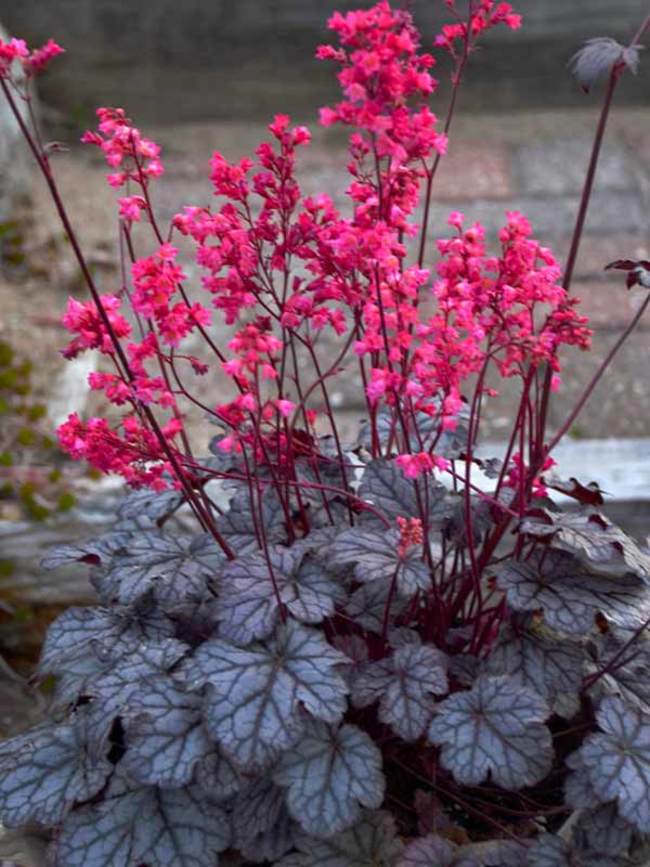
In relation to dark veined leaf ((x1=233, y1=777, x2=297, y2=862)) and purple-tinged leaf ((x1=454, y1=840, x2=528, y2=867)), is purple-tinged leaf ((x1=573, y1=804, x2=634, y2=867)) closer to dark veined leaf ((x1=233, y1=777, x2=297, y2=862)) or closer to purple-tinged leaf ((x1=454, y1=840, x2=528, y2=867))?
purple-tinged leaf ((x1=454, y1=840, x2=528, y2=867))

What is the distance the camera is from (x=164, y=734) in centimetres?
124

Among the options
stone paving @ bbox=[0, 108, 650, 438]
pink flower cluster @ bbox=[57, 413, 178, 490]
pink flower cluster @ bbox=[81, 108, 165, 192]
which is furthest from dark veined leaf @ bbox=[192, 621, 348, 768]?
stone paving @ bbox=[0, 108, 650, 438]

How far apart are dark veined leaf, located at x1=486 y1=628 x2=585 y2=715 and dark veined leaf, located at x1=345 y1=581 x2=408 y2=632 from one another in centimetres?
13

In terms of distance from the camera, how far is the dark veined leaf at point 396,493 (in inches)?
55.3

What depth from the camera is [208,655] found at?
1235 millimetres

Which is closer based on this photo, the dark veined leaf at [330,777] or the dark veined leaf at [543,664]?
the dark veined leaf at [330,777]

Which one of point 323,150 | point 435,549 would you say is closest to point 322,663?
point 435,549

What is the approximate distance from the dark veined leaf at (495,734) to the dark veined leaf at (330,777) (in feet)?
0.24

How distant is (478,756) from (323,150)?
2.98m

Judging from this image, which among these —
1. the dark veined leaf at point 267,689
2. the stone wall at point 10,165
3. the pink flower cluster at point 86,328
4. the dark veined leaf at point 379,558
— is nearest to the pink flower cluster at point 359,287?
the pink flower cluster at point 86,328

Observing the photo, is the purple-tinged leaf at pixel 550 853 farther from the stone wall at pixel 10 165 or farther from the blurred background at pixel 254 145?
the stone wall at pixel 10 165

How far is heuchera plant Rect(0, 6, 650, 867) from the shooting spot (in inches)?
47.0

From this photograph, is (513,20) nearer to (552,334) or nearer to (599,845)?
(552,334)

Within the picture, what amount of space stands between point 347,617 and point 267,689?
19 centimetres
